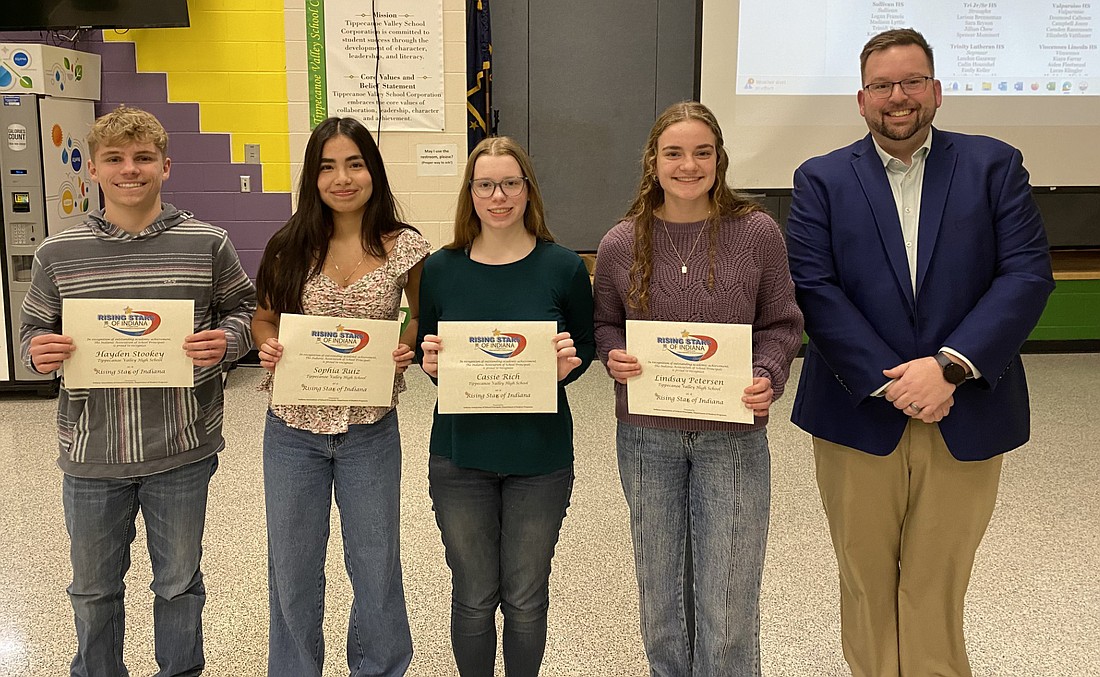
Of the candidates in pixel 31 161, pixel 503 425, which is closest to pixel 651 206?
pixel 503 425

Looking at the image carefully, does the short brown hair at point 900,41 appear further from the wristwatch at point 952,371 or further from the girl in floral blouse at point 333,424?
the girl in floral blouse at point 333,424

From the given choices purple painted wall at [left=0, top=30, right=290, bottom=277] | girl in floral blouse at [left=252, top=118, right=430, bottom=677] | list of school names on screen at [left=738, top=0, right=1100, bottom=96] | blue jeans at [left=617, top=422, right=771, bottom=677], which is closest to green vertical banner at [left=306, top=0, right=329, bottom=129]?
purple painted wall at [left=0, top=30, right=290, bottom=277]

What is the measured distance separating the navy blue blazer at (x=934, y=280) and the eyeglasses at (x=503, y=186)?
2.27 ft

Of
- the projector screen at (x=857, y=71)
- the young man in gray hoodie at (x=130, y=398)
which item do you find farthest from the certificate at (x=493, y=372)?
the projector screen at (x=857, y=71)

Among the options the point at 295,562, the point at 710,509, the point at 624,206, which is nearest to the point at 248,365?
the point at 624,206

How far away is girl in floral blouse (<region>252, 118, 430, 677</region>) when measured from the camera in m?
2.01

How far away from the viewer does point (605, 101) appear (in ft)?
22.1

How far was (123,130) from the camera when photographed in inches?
77.7

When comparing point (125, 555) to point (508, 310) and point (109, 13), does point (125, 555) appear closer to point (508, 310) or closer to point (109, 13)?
point (508, 310)

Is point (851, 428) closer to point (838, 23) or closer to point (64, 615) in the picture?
point (64, 615)

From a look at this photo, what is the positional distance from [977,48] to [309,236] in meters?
5.00

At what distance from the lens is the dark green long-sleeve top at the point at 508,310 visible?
6.40 ft

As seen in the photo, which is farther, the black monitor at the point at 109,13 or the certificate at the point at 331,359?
the black monitor at the point at 109,13

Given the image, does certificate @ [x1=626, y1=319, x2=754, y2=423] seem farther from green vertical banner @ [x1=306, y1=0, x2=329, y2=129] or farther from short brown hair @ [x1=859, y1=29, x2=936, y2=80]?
green vertical banner @ [x1=306, y1=0, x2=329, y2=129]
